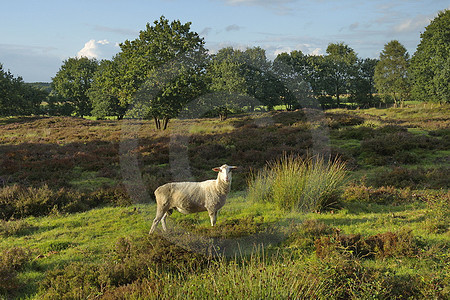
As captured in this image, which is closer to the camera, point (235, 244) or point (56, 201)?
point (235, 244)

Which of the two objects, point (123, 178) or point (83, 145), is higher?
point (83, 145)

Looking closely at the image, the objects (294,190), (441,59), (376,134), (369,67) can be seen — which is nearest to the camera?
(294,190)

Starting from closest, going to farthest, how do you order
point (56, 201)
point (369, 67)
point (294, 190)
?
1. point (294, 190)
2. point (56, 201)
3. point (369, 67)

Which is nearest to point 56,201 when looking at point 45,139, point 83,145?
point 83,145

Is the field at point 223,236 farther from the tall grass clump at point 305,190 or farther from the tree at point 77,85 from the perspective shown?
the tree at point 77,85

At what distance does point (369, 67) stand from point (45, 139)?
284 ft

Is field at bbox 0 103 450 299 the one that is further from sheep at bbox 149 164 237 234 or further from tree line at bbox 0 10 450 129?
tree line at bbox 0 10 450 129

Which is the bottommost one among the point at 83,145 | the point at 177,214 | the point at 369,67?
the point at 177,214

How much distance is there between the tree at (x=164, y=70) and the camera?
26.3 metres

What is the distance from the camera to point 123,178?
50.6ft

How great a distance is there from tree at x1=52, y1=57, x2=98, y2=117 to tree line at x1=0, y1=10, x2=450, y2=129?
8.1 inches

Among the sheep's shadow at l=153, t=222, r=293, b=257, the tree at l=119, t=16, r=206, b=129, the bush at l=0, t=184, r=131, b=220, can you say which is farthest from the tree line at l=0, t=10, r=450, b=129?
the sheep's shadow at l=153, t=222, r=293, b=257

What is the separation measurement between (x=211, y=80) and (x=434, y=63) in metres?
41.5

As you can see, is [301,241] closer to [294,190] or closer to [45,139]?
[294,190]
